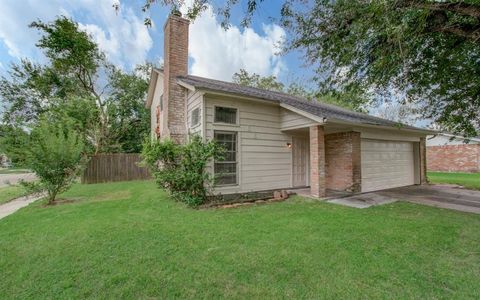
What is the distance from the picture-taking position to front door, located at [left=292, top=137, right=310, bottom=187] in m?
9.16

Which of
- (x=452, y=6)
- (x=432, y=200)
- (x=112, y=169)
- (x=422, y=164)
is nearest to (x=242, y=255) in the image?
(x=452, y=6)

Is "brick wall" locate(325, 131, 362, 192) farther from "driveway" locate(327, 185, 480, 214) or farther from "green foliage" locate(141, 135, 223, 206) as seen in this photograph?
"green foliage" locate(141, 135, 223, 206)

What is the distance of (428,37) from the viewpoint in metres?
5.48

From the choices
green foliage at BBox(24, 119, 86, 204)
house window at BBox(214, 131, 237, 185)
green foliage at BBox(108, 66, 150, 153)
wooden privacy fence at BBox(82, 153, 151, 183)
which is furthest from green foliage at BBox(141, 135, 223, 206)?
green foliage at BBox(108, 66, 150, 153)

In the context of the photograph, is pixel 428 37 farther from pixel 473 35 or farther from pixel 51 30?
pixel 51 30

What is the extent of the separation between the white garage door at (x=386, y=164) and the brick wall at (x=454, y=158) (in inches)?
423

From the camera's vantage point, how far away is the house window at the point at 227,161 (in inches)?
304

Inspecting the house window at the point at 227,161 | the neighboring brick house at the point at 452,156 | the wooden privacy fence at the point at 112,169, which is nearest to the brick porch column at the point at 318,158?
the house window at the point at 227,161

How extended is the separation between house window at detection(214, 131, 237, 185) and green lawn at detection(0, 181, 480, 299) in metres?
2.14

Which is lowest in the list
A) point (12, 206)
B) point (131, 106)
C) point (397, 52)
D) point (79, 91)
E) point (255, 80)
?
point (12, 206)

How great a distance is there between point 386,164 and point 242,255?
906 cm

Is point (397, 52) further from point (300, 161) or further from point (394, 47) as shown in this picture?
point (300, 161)

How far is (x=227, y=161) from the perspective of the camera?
25.6 feet

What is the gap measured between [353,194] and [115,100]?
808 inches
